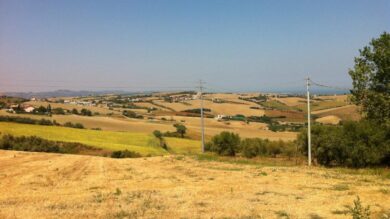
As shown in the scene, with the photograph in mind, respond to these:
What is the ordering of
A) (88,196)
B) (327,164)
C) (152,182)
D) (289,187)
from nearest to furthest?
(88,196) < (289,187) < (152,182) < (327,164)

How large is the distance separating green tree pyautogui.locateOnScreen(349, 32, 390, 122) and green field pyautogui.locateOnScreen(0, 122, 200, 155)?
1239 inches

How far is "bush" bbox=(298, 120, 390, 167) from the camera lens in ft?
134

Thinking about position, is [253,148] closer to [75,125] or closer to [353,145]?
[353,145]

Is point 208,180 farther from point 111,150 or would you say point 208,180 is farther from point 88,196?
point 111,150

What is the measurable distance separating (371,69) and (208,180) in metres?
15.8

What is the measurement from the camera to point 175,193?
20.9 meters

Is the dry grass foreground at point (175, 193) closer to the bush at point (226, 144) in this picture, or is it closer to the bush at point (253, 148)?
the bush at point (253, 148)

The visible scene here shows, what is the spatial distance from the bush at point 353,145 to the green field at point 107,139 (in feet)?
73.5

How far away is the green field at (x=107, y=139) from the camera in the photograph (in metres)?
58.8

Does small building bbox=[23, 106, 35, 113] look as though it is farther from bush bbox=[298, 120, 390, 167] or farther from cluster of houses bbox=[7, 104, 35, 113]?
bush bbox=[298, 120, 390, 167]

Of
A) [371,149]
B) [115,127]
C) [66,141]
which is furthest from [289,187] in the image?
[115,127]

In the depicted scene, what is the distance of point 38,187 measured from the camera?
24.2 m

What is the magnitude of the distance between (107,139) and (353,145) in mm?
39230

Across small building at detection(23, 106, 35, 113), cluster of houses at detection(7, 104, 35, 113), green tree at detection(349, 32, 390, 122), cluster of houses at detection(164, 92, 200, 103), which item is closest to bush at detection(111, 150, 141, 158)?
green tree at detection(349, 32, 390, 122)
